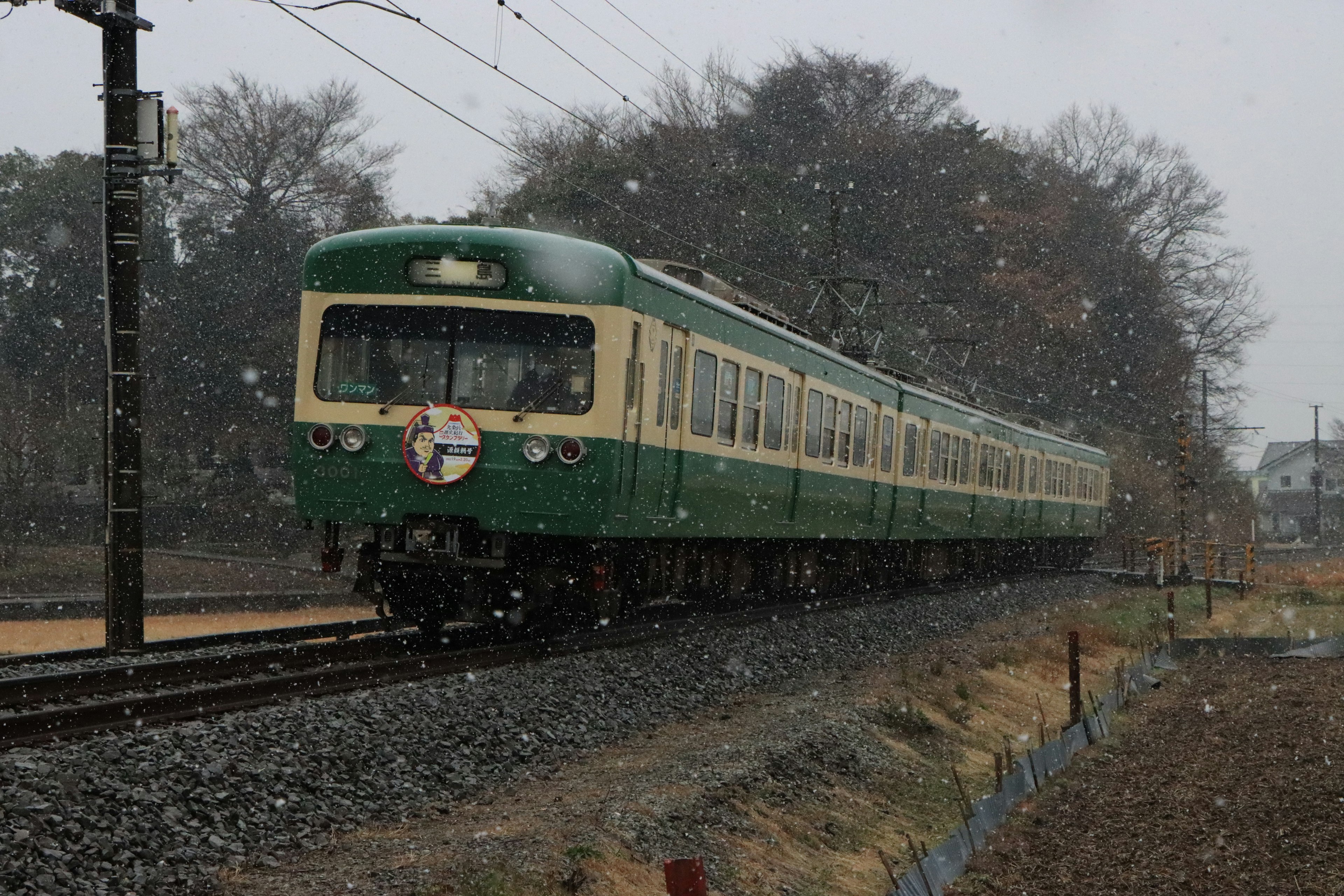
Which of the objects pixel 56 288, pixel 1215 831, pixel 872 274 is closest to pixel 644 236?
pixel 872 274

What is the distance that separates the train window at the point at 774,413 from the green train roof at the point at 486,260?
11.5 ft

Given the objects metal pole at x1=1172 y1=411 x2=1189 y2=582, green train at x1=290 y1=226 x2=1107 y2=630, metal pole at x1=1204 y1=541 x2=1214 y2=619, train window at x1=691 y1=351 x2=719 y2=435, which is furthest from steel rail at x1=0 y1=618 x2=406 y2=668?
metal pole at x1=1172 y1=411 x2=1189 y2=582

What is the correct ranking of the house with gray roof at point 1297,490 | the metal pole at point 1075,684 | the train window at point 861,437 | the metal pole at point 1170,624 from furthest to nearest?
the house with gray roof at point 1297,490 → the metal pole at point 1170,624 → the train window at point 861,437 → the metal pole at point 1075,684

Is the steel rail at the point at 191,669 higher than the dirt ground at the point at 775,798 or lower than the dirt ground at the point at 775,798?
higher

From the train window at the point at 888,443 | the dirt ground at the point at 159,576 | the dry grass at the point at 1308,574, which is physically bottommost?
the dirt ground at the point at 159,576

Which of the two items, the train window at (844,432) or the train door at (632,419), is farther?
the train window at (844,432)

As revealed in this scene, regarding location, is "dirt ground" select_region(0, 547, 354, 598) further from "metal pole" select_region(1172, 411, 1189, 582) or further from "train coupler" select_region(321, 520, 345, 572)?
"metal pole" select_region(1172, 411, 1189, 582)

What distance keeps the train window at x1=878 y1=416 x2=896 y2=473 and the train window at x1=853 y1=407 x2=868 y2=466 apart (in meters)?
0.60

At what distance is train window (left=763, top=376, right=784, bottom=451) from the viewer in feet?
45.4

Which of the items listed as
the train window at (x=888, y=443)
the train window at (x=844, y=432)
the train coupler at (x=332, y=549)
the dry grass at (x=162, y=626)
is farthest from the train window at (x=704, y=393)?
the train window at (x=888, y=443)

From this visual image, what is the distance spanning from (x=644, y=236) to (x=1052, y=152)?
26.7 m

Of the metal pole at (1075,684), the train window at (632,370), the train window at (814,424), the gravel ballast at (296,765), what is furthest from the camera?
the train window at (814,424)

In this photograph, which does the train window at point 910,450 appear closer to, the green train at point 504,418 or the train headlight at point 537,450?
the green train at point 504,418

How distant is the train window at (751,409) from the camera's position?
13250 millimetres
